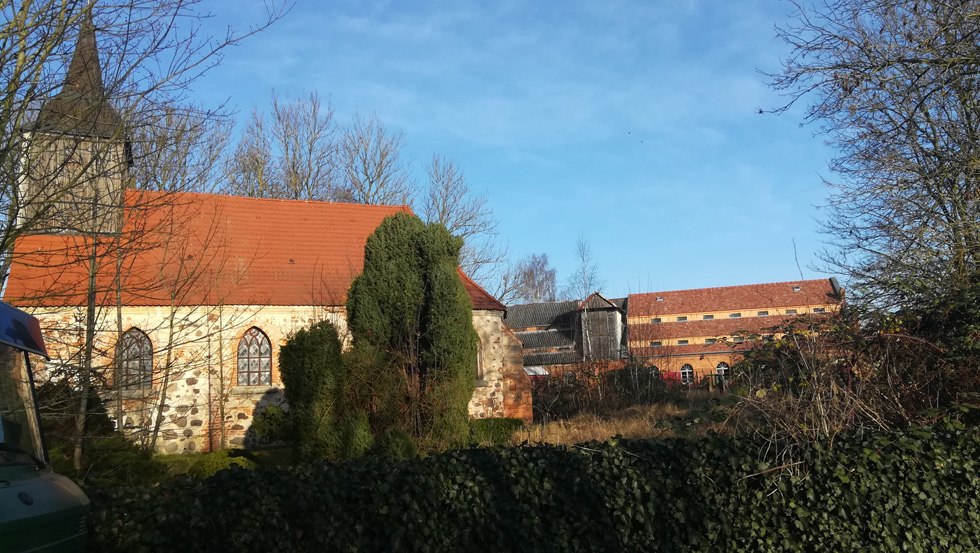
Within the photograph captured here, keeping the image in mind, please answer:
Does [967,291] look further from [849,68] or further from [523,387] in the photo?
[523,387]

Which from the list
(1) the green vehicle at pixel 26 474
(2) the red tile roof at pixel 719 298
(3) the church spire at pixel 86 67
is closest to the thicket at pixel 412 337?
(3) the church spire at pixel 86 67

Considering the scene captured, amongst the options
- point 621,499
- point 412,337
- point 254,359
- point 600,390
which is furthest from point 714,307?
point 621,499

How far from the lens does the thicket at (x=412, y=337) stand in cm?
1260

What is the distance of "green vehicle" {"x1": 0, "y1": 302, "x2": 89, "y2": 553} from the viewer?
3.33m

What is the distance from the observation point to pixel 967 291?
301 inches

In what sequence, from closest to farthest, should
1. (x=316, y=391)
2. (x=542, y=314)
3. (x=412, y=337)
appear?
(x=316, y=391) < (x=412, y=337) < (x=542, y=314)

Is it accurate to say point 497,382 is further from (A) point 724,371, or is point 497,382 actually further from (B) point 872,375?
(B) point 872,375

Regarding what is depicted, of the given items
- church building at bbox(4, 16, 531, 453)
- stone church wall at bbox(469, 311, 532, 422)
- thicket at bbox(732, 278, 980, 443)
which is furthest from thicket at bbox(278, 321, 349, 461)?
stone church wall at bbox(469, 311, 532, 422)

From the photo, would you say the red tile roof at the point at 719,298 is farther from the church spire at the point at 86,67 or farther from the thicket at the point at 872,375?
the church spire at the point at 86,67

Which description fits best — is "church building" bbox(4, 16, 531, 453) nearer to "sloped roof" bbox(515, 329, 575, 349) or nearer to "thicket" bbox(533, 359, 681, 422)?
"thicket" bbox(533, 359, 681, 422)

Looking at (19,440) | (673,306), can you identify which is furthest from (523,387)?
(673,306)

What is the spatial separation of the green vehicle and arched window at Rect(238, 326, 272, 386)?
15773 millimetres

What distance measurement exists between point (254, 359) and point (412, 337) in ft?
25.0

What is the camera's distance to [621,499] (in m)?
5.82
